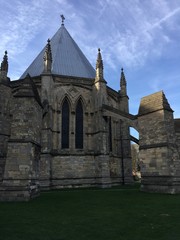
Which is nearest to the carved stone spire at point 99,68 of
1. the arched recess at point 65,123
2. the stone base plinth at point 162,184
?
the arched recess at point 65,123

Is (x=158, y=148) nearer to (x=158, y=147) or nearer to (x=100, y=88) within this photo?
(x=158, y=147)

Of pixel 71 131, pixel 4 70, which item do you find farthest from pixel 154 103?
pixel 4 70

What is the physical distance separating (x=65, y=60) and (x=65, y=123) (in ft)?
23.7

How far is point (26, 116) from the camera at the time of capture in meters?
12.5

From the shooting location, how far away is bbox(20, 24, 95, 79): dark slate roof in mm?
22953

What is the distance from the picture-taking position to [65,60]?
24.1 meters

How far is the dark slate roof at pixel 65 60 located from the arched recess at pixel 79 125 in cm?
333

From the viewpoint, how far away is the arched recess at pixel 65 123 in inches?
802

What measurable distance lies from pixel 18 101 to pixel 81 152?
28.9ft

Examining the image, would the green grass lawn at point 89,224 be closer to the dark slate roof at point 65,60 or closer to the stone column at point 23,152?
the stone column at point 23,152

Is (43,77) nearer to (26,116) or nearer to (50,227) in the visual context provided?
(26,116)

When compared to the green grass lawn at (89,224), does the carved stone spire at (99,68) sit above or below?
above

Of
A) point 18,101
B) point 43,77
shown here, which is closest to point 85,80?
point 43,77

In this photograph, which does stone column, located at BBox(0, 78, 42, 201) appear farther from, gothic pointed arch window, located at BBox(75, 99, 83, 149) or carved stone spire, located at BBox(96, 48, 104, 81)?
carved stone spire, located at BBox(96, 48, 104, 81)
